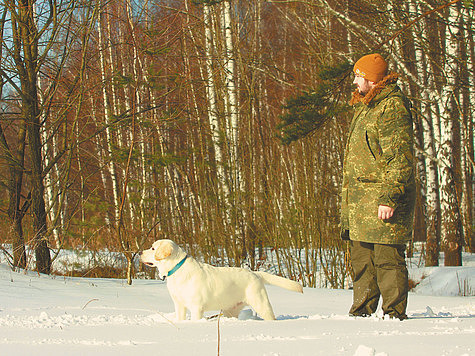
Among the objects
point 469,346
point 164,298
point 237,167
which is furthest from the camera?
point 237,167

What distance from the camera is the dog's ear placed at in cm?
384

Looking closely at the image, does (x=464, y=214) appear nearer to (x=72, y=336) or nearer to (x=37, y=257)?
(x=37, y=257)

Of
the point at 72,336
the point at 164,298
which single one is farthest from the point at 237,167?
the point at 72,336

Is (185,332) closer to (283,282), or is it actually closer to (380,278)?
(283,282)

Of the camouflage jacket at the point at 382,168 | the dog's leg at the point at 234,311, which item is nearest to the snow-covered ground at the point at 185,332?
the dog's leg at the point at 234,311

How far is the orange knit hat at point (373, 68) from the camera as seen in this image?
154 inches

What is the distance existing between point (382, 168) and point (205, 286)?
148 cm

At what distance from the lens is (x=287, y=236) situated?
8727mm

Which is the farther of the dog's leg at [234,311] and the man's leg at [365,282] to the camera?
the man's leg at [365,282]

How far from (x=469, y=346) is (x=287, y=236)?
6.32 metres

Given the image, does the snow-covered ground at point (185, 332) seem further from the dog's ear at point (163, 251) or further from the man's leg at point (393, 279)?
the dog's ear at point (163, 251)

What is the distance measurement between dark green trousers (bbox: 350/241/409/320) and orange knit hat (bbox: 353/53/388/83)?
4.01 ft

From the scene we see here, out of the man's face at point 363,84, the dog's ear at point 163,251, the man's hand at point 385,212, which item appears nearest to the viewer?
the man's hand at point 385,212

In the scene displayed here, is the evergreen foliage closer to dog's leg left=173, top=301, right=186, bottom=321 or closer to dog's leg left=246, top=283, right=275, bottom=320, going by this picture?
dog's leg left=246, top=283, right=275, bottom=320
